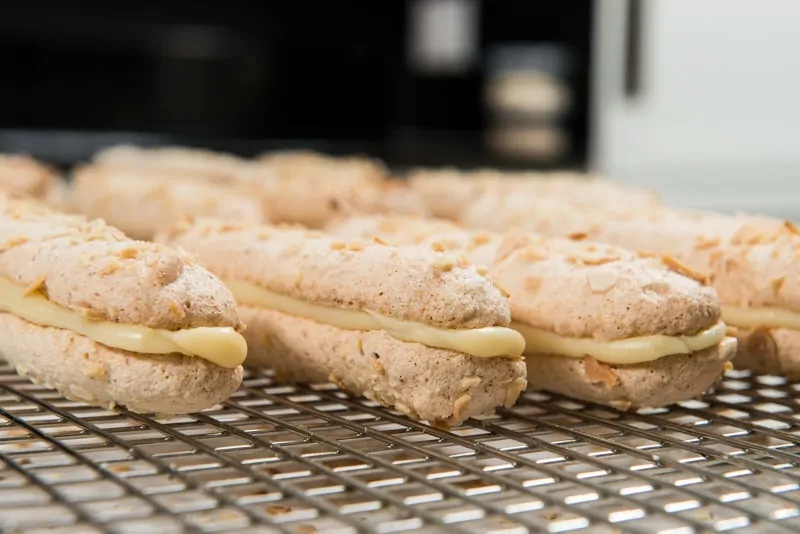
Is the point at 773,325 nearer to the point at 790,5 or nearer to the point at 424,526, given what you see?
the point at 424,526

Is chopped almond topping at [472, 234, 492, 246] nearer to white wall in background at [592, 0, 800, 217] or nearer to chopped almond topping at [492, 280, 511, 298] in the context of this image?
chopped almond topping at [492, 280, 511, 298]

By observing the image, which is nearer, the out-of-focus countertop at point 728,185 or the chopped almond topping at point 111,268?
the chopped almond topping at point 111,268

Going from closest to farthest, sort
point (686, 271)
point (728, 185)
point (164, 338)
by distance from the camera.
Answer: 1. point (164, 338)
2. point (686, 271)
3. point (728, 185)

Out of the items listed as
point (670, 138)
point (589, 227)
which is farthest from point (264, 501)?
point (670, 138)

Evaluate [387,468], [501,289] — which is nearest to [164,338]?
[387,468]

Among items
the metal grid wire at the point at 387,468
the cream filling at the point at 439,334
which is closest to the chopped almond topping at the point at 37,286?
the metal grid wire at the point at 387,468

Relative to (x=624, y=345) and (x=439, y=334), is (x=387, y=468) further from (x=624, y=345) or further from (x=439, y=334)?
(x=624, y=345)

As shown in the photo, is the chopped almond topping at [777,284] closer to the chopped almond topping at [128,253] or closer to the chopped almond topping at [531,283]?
the chopped almond topping at [531,283]
